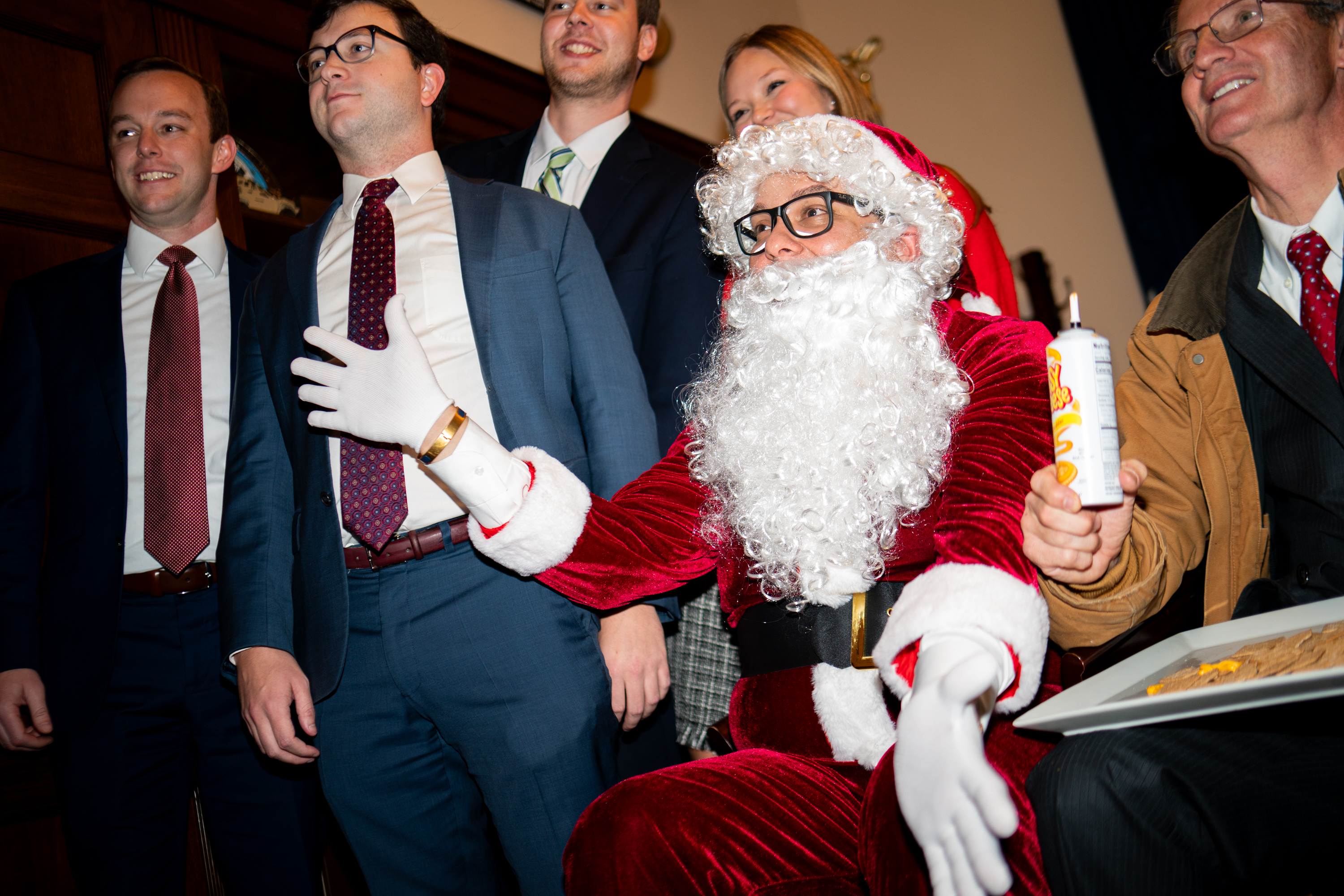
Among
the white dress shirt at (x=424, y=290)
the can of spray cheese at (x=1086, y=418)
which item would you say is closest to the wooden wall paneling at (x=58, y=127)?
the white dress shirt at (x=424, y=290)

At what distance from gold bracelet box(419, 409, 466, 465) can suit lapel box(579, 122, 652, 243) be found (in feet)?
3.13

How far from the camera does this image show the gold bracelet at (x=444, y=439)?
4.78ft

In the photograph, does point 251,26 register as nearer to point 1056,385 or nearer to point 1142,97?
point 1056,385

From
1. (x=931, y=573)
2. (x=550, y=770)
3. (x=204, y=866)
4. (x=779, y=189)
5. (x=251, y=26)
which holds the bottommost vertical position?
(x=204, y=866)

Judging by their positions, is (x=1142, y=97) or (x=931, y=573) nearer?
(x=931, y=573)

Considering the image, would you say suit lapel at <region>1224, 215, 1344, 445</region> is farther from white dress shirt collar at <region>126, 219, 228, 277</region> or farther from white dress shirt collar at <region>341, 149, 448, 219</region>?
white dress shirt collar at <region>126, 219, 228, 277</region>

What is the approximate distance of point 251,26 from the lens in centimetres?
302

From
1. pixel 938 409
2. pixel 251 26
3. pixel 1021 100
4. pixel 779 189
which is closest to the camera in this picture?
pixel 938 409

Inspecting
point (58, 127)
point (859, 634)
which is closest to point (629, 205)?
point (859, 634)

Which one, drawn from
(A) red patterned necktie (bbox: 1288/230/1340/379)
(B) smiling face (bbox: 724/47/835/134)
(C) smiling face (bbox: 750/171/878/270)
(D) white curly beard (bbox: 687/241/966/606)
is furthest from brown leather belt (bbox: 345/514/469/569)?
(A) red patterned necktie (bbox: 1288/230/1340/379)

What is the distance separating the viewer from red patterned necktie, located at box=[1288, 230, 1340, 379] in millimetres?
1616

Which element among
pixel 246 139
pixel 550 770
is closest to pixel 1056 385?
pixel 550 770

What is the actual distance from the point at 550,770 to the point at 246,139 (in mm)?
2481

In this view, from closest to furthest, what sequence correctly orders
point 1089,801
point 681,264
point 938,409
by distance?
point 1089,801
point 938,409
point 681,264
